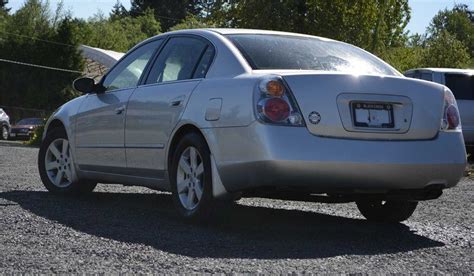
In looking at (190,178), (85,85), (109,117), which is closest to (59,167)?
(85,85)

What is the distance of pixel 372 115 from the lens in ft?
19.1

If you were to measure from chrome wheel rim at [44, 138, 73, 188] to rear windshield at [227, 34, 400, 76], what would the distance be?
250 centimetres

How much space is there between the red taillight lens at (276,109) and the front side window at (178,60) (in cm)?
104

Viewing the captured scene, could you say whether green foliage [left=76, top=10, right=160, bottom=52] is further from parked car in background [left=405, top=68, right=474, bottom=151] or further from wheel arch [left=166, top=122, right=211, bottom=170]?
wheel arch [left=166, top=122, right=211, bottom=170]

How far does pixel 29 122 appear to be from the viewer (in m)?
41.1

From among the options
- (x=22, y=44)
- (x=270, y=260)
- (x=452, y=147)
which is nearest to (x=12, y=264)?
(x=270, y=260)

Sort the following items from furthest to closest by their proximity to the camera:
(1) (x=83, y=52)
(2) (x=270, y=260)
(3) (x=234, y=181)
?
1. (1) (x=83, y=52)
2. (3) (x=234, y=181)
3. (2) (x=270, y=260)

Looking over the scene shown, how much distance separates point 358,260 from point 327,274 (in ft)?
1.70

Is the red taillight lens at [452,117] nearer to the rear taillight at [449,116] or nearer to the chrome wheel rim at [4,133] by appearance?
the rear taillight at [449,116]

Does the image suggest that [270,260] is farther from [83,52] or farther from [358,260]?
[83,52]

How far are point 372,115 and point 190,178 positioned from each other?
1.45 m

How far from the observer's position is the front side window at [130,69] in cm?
748

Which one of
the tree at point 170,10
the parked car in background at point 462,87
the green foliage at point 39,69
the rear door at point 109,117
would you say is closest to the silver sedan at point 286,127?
the rear door at point 109,117

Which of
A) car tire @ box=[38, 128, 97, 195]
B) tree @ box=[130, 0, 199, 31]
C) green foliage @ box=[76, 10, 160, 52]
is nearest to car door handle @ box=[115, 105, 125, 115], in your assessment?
car tire @ box=[38, 128, 97, 195]
